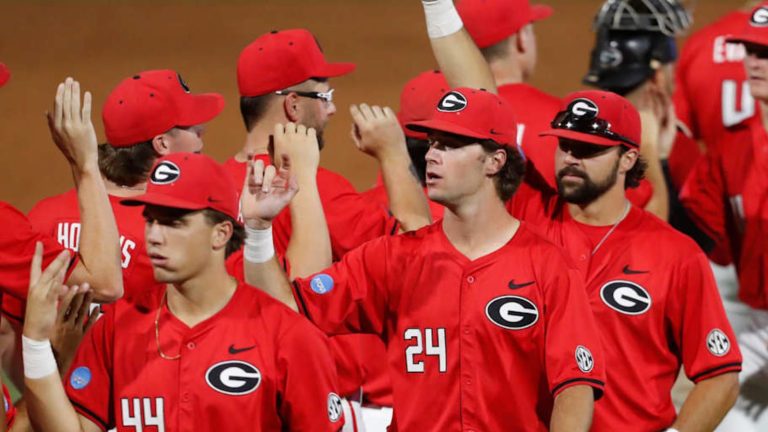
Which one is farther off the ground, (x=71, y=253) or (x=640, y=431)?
(x=71, y=253)

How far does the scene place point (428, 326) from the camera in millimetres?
5328

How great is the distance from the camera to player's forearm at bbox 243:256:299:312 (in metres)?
5.36

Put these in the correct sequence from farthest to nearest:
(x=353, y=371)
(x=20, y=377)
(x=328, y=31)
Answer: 1. (x=328, y=31)
2. (x=20, y=377)
3. (x=353, y=371)

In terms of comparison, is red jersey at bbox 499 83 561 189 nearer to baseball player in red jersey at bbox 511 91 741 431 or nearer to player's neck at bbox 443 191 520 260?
baseball player in red jersey at bbox 511 91 741 431

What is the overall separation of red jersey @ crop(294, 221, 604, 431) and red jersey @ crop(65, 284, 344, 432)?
1.06 feet

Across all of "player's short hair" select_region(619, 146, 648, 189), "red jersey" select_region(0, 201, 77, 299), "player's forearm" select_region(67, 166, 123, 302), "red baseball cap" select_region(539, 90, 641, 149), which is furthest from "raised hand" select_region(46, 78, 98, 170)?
"player's short hair" select_region(619, 146, 648, 189)

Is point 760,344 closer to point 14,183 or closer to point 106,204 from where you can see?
point 106,204

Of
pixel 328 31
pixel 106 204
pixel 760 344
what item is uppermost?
pixel 106 204

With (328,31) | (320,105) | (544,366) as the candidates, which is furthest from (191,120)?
(328,31)

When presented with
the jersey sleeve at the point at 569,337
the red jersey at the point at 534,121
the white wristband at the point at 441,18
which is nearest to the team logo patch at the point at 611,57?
the red jersey at the point at 534,121

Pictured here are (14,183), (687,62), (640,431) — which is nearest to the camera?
(640,431)

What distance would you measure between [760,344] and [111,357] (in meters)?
4.13

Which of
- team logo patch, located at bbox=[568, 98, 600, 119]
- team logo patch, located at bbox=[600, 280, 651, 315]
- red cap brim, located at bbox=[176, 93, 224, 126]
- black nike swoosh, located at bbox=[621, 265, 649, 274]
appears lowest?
team logo patch, located at bbox=[600, 280, 651, 315]

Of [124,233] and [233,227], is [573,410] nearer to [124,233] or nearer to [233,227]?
[233,227]
